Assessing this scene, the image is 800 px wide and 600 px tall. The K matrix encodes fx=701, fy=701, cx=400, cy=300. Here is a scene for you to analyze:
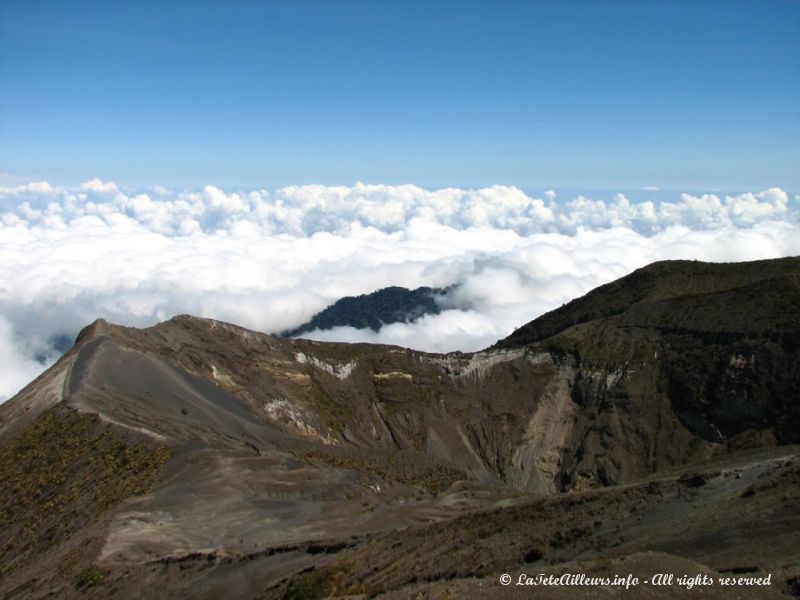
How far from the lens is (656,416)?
9125 cm

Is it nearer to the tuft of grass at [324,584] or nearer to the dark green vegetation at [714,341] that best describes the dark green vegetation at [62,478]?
the tuft of grass at [324,584]

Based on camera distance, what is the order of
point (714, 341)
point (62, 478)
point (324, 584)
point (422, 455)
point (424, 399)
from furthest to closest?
point (424, 399)
point (714, 341)
point (422, 455)
point (62, 478)
point (324, 584)

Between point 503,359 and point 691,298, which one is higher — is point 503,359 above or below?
below

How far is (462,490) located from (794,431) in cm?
4481

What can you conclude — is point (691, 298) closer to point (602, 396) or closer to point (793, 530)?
point (602, 396)

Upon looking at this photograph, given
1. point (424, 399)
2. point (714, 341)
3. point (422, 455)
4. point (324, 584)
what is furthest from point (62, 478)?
point (714, 341)

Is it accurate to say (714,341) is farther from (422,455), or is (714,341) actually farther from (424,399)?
(422,455)

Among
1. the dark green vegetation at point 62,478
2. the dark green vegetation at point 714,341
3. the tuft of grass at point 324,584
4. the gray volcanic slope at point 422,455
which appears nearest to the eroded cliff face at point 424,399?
the gray volcanic slope at point 422,455

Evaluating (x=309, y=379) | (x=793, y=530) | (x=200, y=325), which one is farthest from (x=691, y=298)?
(x=793, y=530)

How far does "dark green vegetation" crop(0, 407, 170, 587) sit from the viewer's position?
157 feet

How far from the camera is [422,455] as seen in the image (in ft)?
249

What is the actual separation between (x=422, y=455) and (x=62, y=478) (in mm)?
35859

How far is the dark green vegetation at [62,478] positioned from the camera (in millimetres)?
47719

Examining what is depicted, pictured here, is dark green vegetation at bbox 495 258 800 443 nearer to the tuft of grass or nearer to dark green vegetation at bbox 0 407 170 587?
dark green vegetation at bbox 0 407 170 587
